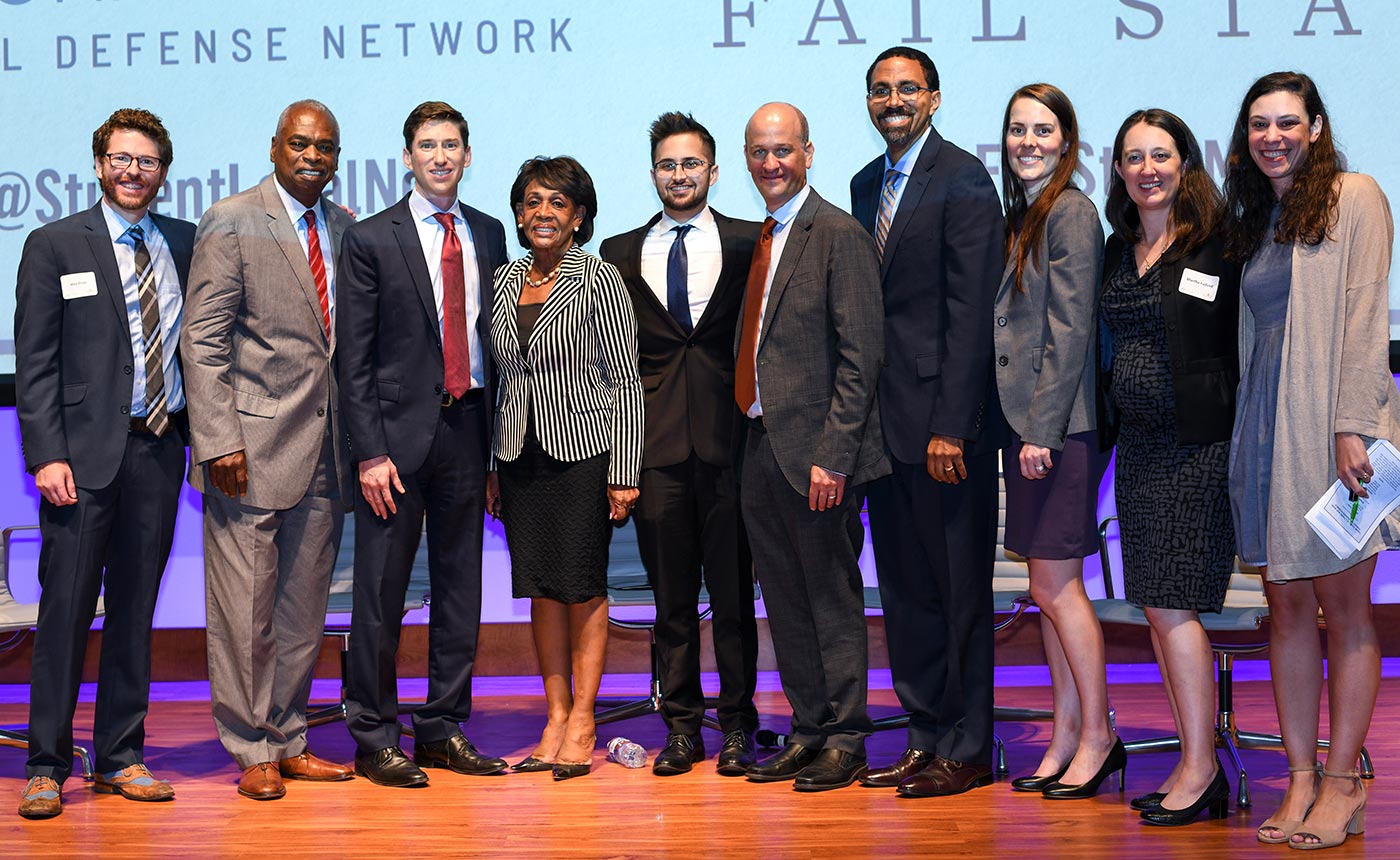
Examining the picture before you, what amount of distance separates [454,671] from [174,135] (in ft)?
8.35

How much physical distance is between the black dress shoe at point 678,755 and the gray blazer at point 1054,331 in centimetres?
133

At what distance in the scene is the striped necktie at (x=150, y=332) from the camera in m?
3.80

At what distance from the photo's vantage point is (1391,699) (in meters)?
4.75

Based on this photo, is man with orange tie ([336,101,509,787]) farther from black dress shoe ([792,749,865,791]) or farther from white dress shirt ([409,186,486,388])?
black dress shoe ([792,749,865,791])

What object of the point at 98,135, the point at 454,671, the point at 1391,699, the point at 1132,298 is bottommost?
the point at 1391,699

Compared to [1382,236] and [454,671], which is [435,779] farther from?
[1382,236]

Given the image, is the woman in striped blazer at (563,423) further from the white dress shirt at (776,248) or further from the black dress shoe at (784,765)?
the black dress shoe at (784,765)

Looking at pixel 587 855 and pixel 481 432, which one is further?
pixel 481 432

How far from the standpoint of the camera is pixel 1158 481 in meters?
3.33

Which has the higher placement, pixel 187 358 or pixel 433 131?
pixel 433 131

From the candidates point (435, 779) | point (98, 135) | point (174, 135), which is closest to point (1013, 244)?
point (435, 779)

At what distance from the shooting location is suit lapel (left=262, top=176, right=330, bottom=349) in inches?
151

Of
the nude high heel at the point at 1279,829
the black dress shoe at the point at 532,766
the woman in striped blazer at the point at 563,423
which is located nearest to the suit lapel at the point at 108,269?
the woman in striped blazer at the point at 563,423

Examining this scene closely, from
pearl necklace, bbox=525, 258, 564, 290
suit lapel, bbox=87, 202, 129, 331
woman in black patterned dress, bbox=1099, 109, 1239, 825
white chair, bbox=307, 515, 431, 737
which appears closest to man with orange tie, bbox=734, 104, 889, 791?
pearl necklace, bbox=525, 258, 564, 290
